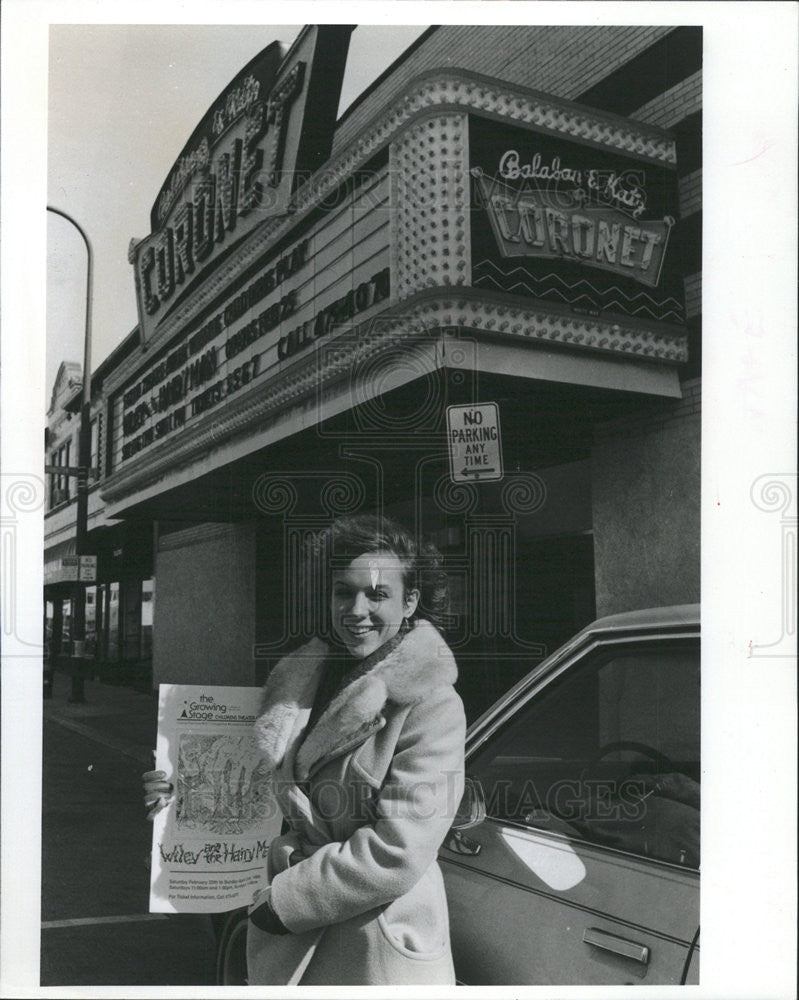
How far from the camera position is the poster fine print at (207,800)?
394cm

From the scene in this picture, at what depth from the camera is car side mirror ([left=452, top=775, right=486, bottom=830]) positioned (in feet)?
11.2

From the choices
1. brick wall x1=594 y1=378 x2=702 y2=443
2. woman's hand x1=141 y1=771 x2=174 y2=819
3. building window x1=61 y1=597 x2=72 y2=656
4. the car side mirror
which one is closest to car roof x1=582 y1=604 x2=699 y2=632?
the car side mirror

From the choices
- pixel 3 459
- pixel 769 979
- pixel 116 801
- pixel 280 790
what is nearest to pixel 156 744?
pixel 116 801

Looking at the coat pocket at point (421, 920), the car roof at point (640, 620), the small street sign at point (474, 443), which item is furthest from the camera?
the small street sign at point (474, 443)

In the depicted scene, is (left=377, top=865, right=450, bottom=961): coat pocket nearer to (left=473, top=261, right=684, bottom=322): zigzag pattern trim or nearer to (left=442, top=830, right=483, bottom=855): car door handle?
(left=442, top=830, right=483, bottom=855): car door handle

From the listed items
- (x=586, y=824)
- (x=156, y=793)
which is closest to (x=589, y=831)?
(x=586, y=824)

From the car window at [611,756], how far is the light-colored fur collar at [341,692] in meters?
0.40

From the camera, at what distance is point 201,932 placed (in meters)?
3.96

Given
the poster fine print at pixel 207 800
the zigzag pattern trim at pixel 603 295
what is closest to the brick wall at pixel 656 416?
the zigzag pattern trim at pixel 603 295

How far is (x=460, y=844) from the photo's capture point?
3.32 metres

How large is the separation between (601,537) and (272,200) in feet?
6.71

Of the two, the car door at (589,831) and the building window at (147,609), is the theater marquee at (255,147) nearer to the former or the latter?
the building window at (147,609)

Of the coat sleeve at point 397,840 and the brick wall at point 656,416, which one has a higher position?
the brick wall at point 656,416

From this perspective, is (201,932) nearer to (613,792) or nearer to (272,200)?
(613,792)
